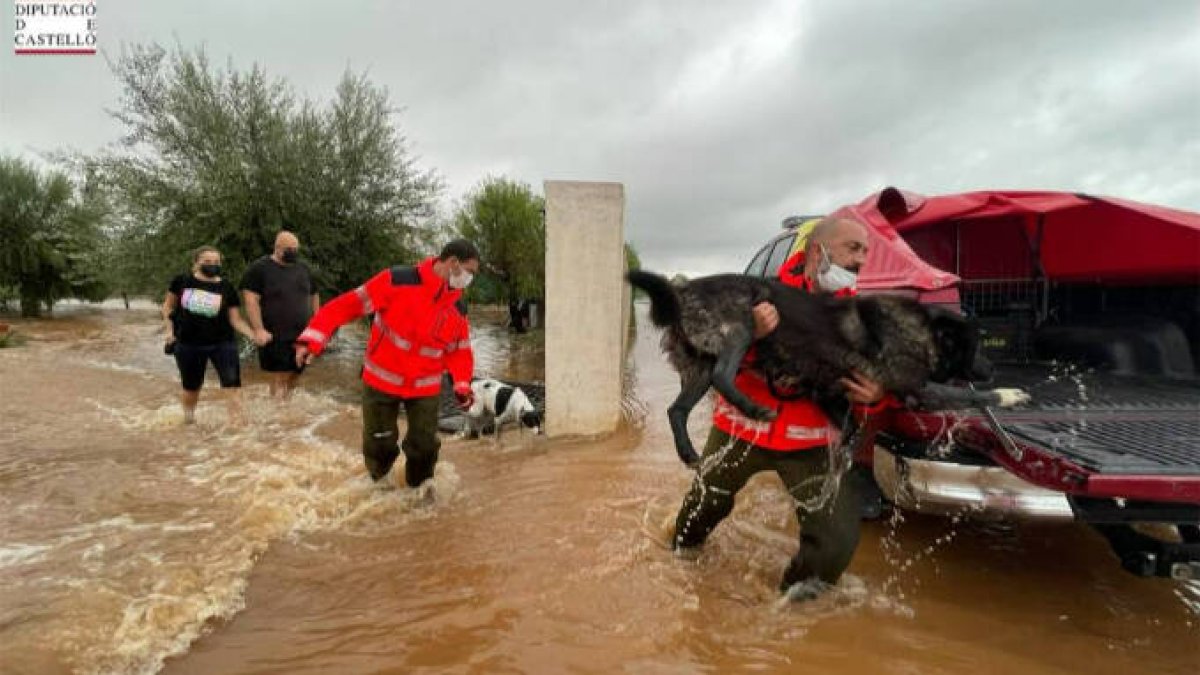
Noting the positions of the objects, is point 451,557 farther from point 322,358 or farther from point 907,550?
point 322,358

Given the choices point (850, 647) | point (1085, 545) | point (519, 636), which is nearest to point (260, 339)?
point (519, 636)

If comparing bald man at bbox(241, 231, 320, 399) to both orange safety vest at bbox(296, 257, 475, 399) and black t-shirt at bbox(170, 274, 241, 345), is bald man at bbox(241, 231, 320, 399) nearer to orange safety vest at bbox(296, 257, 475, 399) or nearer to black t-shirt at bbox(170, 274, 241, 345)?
black t-shirt at bbox(170, 274, 241, 345)

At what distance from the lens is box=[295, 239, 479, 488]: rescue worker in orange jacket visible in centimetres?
443

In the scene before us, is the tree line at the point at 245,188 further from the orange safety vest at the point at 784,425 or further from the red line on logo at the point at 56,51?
the orange safety vest at the point at 784,425

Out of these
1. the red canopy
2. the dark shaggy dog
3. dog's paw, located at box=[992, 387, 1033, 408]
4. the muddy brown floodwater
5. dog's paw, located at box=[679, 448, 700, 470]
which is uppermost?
the red canopy

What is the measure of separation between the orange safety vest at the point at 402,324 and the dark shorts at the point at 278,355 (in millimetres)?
3490

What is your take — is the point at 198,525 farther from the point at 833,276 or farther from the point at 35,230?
the point at 35,230

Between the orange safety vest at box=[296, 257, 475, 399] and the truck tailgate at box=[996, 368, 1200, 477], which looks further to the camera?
the orange safety vest at box=[296, 257, 475, 399]

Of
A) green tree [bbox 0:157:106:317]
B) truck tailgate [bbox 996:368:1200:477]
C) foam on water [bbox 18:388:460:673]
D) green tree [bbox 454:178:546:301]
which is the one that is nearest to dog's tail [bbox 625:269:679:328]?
truck tailgate [bbox 996:368:1200:477]

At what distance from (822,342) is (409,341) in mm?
2857

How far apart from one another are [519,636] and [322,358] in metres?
13.7

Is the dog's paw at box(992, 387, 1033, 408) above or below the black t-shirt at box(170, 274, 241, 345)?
below

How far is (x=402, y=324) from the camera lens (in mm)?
4449

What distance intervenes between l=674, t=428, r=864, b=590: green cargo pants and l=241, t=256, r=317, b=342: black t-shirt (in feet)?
19.3
